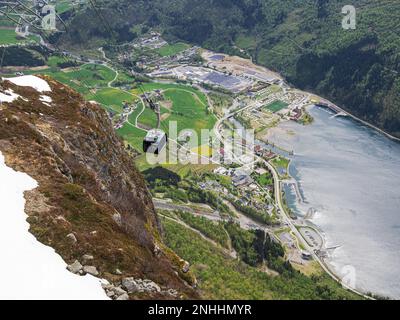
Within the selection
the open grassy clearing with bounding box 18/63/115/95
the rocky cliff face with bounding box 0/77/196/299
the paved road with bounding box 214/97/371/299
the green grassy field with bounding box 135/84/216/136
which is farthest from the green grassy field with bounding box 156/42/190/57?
the rocky cliff face with bounding box 0/77/196/299

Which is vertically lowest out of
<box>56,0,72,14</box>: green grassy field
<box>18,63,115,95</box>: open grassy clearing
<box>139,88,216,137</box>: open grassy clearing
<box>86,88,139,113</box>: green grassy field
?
<box>139,88,216,137</box>: open grassy clearing

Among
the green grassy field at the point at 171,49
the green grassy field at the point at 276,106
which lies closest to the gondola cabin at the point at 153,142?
the green grassy field at the point at 276,106

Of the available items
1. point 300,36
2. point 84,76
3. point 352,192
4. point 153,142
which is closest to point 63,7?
point 84,76

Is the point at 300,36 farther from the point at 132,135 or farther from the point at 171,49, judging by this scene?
the point at 132,135

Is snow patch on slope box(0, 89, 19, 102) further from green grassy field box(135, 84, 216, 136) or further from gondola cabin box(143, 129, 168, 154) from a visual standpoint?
green grassy field box(135, 84, 216, 136)

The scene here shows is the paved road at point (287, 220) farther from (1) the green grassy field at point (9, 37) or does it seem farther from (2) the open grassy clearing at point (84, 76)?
(1) the green grassy field at point (9, 37)

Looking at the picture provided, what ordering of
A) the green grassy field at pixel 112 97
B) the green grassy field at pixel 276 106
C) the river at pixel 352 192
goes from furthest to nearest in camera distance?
the green grassy field at pixel 276 106 → the green grassy field at pixel 112 97 → the river at pixel 352 192
